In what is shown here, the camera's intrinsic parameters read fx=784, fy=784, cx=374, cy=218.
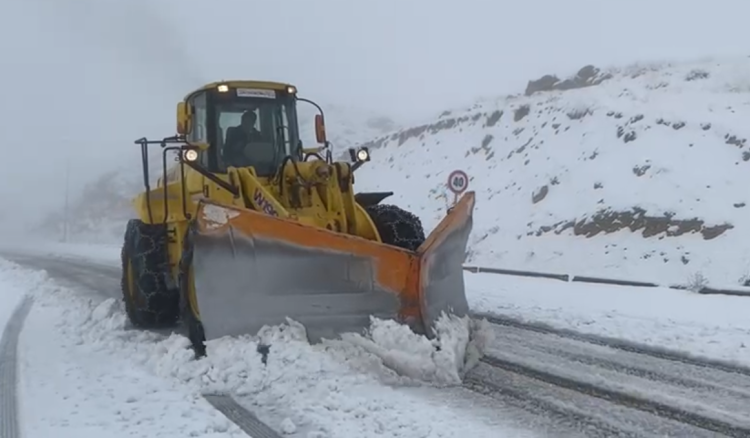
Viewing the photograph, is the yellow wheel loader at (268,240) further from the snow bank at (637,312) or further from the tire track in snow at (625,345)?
the snow bank at (637,312)

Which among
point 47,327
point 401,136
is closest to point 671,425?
point 47,327

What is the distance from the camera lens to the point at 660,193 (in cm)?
1858

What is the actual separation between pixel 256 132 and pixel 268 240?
7.39 feet

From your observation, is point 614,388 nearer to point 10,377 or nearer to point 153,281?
point 10,377

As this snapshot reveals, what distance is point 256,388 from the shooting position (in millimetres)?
5535

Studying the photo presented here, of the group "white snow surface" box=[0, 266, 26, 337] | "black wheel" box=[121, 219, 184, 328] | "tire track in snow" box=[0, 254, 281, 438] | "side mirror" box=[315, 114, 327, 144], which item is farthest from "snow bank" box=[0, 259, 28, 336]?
"side mirror" box=[315, 114, 327, 144]

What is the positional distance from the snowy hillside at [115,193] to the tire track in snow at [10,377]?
1359 inches

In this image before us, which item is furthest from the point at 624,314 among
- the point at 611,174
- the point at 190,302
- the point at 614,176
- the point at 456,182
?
the point at 611,174

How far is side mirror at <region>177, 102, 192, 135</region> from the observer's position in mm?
7840

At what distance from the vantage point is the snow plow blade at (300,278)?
597 centimetres

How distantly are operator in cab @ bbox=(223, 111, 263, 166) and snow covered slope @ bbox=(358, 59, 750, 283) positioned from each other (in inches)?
408

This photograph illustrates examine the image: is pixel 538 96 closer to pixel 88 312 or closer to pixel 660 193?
pixel 660 193

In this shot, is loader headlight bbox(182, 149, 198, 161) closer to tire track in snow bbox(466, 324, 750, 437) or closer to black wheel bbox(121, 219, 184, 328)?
black wheel bbox(121, 219, 184, 328)

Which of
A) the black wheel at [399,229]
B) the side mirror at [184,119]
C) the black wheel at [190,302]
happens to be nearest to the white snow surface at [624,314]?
the black wheel at [399,229]
